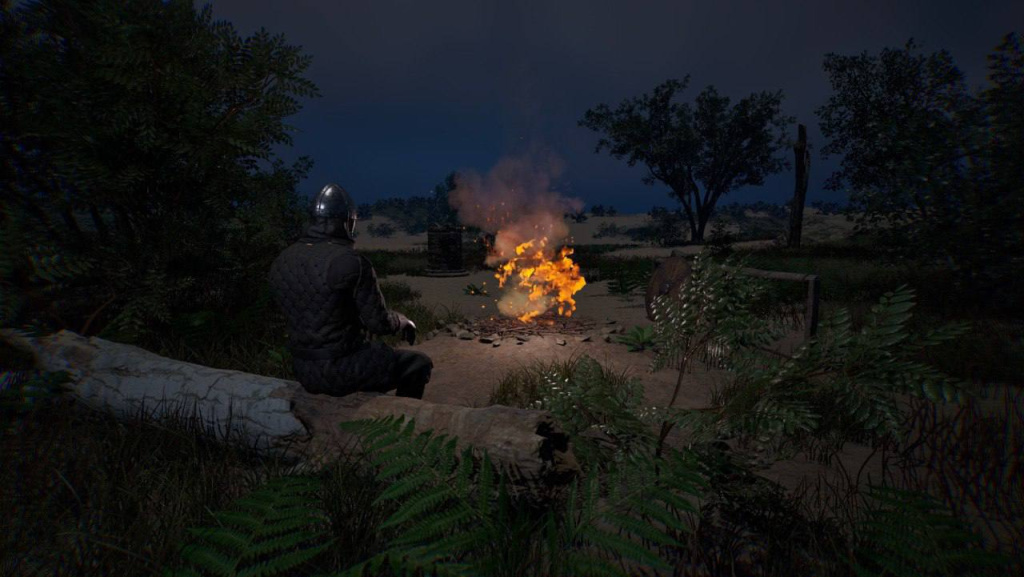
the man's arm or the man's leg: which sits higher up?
the man's arm

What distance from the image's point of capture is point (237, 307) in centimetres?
592

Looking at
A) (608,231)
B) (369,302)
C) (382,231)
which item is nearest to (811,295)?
(369,302)

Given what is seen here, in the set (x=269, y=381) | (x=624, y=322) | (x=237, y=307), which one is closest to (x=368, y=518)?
(x=269, y=381)

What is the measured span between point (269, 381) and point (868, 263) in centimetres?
1536

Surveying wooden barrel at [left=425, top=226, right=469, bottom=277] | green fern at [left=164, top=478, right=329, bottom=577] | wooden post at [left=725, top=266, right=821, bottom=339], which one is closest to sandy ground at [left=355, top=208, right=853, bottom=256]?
wooden barrel at [left=425, top=226, right=469, bottom=277]

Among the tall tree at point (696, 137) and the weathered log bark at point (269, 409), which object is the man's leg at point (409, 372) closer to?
the weathered log bark at point (269, 409)

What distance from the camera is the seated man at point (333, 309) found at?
305 centimetres

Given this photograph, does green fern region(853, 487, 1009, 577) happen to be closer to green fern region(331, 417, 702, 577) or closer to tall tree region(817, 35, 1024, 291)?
green fern region(331, 417, 702, 577)

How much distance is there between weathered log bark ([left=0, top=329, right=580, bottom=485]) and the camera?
7.87 ft

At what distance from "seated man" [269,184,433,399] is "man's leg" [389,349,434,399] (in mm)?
13

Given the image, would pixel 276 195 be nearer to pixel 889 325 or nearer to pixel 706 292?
pixel 706 292

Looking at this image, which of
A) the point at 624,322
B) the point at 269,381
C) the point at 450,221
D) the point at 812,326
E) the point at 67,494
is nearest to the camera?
the point at 67,494

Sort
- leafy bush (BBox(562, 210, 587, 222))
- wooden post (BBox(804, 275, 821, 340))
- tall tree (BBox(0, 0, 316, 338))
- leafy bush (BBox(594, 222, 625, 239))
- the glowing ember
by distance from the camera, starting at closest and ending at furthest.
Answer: tall tree (BBox(0, 0, 316, 338)) < wooden post (BBox(804, 275, 821, 340)) < the glowing ember < leafy bush (BBox(594, 222, 625, 239)) < leafy bush (BBox(562, 210, 587, 222))

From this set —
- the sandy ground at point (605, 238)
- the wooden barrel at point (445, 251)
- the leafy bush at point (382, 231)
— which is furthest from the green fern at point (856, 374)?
the leafy bush at point (382, 231)
